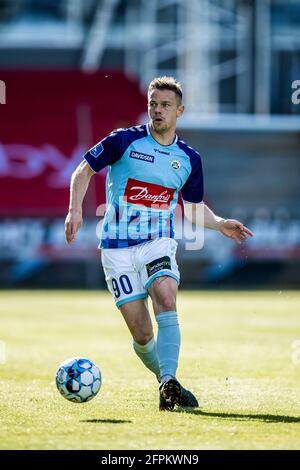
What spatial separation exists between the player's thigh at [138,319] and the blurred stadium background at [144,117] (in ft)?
47.4

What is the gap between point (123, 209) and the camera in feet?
26.0

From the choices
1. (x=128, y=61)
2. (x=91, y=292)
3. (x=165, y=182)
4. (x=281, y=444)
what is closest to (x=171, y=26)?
(x=128, y=61)

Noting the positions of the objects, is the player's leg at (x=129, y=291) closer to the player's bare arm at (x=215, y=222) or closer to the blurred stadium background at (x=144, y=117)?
the player's bare arm at (x=215, y=222)

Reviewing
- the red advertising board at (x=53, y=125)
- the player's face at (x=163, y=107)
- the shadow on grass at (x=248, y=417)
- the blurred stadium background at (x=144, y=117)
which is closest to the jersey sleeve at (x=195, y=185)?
the player's face at (x=163, y=107)

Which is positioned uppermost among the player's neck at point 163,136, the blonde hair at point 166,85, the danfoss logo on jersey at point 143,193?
the blonde hair at point 166,85

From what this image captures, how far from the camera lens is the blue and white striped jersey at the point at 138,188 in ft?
25.8

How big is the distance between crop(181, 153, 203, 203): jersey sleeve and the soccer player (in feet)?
0.18

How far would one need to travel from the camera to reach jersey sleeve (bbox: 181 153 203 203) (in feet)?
26.8

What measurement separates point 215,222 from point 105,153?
1.11 m

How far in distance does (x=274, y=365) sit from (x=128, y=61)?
2035 centimetres

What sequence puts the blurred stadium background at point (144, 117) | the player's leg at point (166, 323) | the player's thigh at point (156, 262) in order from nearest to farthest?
the player's leg at point (166, 323) < the player's thigh at point (156, 262) < the blurred stadium background at point (144, 117)

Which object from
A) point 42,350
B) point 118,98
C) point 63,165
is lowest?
point 42,350

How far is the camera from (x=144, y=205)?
791 centimetres
